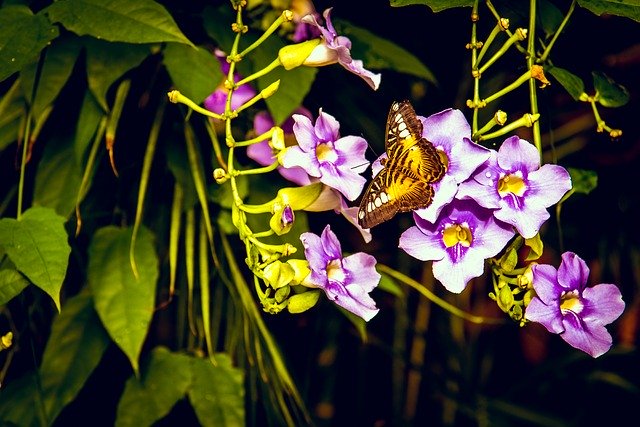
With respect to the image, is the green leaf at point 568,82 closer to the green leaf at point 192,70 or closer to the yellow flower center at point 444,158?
the yellow flower center at point 444,158

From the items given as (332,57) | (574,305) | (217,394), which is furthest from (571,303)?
(217,394)

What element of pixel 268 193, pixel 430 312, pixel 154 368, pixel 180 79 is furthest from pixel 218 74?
pixel 430 312

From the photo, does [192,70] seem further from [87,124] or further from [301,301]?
[301,301]

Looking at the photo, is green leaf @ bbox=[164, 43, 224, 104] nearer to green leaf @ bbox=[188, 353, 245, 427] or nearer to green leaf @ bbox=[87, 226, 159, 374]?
green leaf @ bbox=[87, 226, 159, 374]

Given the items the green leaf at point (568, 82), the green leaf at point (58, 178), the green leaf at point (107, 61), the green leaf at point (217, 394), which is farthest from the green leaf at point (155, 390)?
the green leaf at point (568, 82)

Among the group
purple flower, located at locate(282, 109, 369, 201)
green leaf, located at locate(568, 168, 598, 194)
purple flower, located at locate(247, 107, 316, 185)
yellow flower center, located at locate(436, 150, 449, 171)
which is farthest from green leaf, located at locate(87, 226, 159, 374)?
green leaf, located at locate(568, 168, 598, 194)

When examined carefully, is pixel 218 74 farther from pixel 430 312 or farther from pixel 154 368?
pixel 430 312
